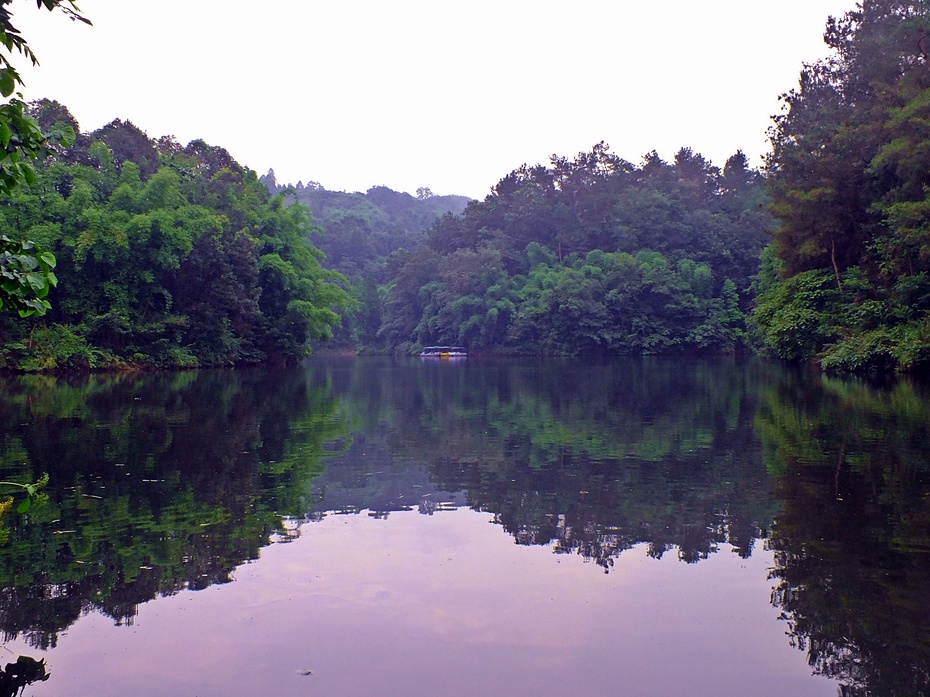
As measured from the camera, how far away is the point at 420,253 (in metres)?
78.2

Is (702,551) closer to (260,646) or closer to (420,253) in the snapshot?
(260,646)

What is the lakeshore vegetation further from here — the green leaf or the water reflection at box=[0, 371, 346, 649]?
the water reflection at box=[0, 371, 346, 649]

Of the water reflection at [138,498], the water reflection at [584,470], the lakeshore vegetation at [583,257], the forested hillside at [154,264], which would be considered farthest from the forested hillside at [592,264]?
the water reflection at [138,498]

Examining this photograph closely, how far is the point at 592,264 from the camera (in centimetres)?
6806

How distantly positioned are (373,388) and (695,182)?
61.7 metres

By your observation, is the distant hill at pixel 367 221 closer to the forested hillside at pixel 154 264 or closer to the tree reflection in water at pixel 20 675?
the forested hillside at pixel 154 264

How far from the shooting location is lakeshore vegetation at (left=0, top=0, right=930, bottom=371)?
28375 millimetres

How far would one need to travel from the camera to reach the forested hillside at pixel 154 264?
32.8 metres

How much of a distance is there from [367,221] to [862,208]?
8606cm

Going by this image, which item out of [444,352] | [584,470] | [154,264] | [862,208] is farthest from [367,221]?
[584,470]

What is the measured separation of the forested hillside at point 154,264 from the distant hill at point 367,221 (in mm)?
15482

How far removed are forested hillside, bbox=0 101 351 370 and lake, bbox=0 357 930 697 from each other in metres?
23.2

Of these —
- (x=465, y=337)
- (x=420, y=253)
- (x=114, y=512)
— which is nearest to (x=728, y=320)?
(x=465, y=337)

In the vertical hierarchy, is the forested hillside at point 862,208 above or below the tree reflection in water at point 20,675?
above
